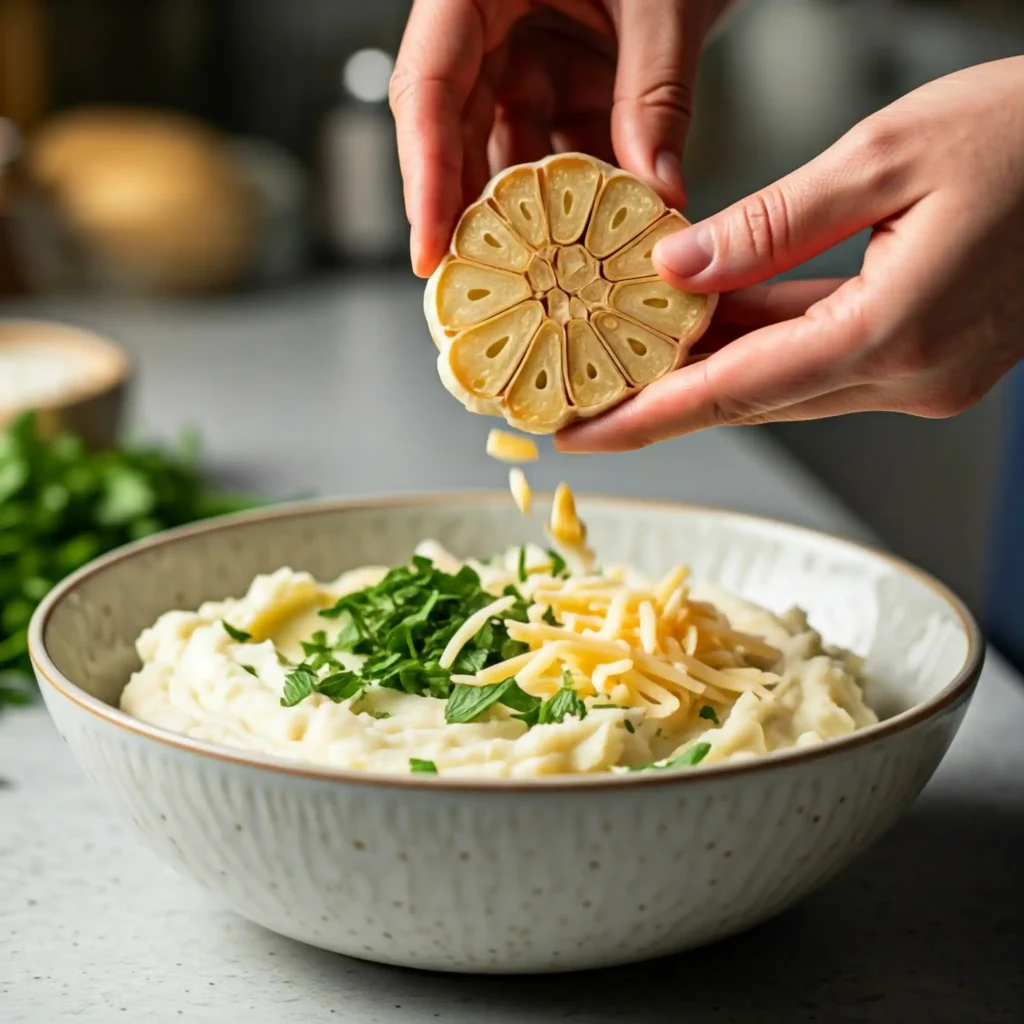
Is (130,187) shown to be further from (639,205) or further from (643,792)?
(643,792)

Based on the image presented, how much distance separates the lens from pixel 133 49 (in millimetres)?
4805

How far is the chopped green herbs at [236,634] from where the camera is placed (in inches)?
48.6

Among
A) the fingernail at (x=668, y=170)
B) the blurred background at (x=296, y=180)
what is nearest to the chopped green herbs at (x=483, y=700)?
the fingernail at (x=668, y=170)

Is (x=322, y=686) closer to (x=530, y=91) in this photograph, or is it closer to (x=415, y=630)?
(x=415, y=630)

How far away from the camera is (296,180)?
441 centimetres

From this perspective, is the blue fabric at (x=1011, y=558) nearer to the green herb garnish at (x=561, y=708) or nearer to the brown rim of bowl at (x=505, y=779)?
the brown rim of bowl at (x=505, y=779)

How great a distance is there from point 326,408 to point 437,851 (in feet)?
7.19

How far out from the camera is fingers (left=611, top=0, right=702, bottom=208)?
1.35m

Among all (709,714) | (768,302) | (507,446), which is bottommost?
(709,714)

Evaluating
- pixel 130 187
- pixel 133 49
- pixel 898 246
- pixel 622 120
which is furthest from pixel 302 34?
pixel 898 246

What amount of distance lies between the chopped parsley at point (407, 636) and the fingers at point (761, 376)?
20 cm

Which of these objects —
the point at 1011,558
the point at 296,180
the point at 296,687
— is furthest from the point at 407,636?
the point at 296,180

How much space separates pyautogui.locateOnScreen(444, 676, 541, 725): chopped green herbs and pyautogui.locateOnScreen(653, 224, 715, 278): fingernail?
34cm

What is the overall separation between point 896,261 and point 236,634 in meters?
0.61
